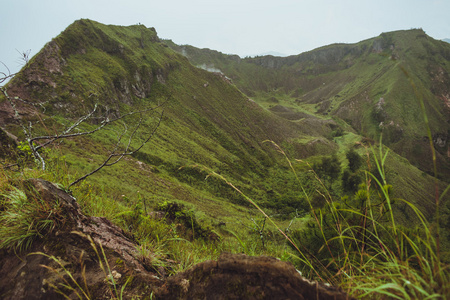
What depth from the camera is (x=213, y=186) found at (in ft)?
118

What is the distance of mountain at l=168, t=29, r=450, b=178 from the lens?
7981cm

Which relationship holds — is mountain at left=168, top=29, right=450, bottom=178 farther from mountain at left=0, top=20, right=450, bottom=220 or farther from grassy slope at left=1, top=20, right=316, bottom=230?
grassy slope at left=1, top=20, right=316, bottom=230

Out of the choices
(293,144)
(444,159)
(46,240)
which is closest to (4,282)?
(46,240)

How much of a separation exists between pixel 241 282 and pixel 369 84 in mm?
130157

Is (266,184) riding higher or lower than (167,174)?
lower

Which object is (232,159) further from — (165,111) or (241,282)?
(241,282)

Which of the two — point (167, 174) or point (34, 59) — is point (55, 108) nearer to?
point (34, 59)

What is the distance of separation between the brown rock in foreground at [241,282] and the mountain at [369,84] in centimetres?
6749

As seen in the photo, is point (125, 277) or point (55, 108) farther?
point (55, 108)

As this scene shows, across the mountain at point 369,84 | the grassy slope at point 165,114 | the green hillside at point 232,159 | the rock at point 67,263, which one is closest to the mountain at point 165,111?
the grassy slope at point 165,114

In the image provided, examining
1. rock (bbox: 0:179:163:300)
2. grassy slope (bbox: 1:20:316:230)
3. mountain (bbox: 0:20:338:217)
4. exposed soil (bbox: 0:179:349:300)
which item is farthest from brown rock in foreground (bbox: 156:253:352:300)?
mountain (bbox: 0:20:338:217)

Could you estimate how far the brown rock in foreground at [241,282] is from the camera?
1297 millimetres

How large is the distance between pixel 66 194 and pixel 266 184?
4399 centimetres

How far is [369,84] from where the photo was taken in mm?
103000
